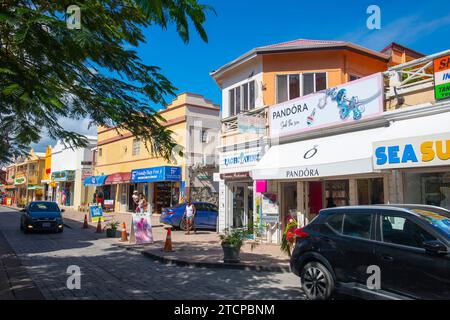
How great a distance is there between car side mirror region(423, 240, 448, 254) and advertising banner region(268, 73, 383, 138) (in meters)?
6.62

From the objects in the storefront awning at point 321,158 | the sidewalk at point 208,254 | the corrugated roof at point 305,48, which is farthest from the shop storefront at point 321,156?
the corrugated roof at point 305,48

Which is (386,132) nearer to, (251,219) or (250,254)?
(250,254)

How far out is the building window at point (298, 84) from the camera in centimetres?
1516

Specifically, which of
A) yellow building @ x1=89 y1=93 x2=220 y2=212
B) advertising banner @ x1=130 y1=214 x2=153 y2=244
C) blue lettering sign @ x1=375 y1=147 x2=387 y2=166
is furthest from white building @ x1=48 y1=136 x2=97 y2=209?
blue lettering sign @ x1=375 y1=147 x2=387 y2=166

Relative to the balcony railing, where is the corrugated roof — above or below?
above

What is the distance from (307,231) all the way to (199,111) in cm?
2080

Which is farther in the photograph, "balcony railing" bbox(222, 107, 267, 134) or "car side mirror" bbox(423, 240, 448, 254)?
"balcony railing" bbox(222, 107, 267, 134)

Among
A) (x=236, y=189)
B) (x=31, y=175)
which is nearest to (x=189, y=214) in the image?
(x=236, y=189)

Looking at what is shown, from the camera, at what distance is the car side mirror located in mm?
4844

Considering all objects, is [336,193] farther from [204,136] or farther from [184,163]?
[204,136]

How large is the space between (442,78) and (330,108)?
3.70 metres

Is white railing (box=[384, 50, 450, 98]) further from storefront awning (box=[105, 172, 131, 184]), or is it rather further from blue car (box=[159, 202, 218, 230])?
storefront awning (box=[105, 172, 131, 184])

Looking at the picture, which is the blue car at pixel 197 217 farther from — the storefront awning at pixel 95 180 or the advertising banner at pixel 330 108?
the storefront awning at pixel 95 180
